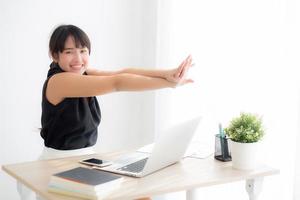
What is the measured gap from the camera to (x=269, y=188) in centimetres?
239

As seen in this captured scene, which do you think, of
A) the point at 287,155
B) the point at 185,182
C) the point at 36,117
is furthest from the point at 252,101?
the point at 36,117

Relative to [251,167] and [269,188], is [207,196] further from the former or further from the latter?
[251,167]

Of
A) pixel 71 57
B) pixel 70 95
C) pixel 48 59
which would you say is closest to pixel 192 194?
pixel 70 95

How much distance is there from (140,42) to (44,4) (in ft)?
2.63

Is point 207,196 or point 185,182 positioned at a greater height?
point 185,182

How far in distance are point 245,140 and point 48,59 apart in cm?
163

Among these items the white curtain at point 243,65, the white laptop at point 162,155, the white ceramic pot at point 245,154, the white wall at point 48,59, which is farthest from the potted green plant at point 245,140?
the white wall at point 48,59

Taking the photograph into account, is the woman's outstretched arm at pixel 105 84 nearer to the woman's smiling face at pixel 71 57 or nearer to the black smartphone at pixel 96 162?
the woman's smiling face at pixel 71 57

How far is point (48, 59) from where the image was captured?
2959mm

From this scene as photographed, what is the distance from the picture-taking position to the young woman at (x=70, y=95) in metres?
1.92

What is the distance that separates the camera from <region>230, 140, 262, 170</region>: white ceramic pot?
180 centimetres

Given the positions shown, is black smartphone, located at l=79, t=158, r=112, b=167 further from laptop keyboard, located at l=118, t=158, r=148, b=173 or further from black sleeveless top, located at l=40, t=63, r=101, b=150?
black sleeveless top, located at l=40, t=63, r=101, b=150

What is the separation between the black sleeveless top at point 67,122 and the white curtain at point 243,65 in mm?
867

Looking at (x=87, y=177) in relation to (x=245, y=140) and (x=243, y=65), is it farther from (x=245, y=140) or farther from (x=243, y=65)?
(x=243, y=65)
